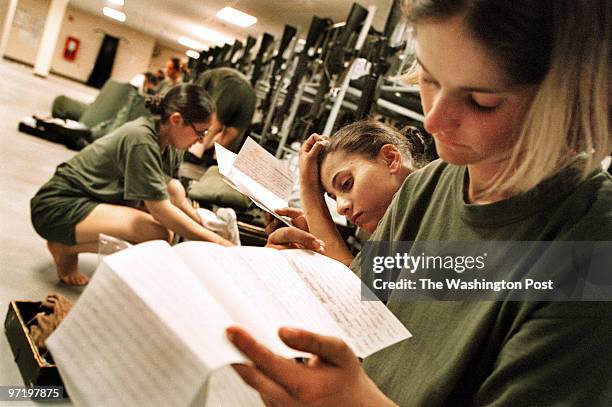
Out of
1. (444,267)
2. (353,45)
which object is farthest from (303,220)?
(353,45)

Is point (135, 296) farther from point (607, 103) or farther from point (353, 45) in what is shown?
point (353, 45)

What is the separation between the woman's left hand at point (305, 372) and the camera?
43cm

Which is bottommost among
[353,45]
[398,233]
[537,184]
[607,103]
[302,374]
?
[302,374]

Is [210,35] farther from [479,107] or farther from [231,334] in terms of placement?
[231,334]

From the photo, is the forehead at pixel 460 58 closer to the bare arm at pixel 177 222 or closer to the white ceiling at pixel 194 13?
the white ceiling at pixel 194 13

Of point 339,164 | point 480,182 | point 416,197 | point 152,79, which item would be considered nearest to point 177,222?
point 339,164

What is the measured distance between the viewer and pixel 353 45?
8.65 feet

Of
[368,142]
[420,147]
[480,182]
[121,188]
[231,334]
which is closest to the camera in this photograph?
[231,334]

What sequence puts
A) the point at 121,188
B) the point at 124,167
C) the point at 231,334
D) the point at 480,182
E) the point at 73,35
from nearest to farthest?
the point at 231,334, the point at 480,182, the point at 73,35, the point at 124,167, the point at 121,188

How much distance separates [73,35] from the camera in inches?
78.5

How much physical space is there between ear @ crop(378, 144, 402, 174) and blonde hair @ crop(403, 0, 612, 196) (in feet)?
2.28

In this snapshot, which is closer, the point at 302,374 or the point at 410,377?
the point at 302,374

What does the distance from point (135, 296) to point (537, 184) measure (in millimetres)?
456

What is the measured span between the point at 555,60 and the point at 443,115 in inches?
5.0
